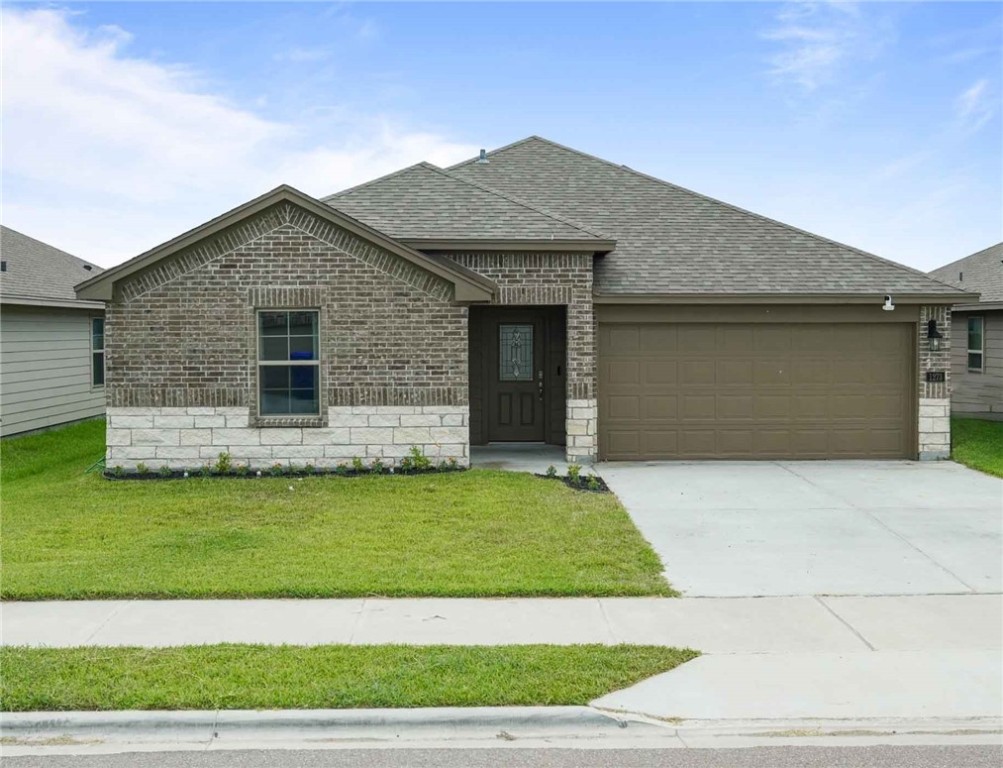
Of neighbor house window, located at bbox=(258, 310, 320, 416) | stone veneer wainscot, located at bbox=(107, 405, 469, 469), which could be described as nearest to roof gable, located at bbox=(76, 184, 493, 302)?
neighbor house window, located at bbox=(258, 310, 320, 416)

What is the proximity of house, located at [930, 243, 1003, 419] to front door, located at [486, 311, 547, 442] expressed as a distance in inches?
401

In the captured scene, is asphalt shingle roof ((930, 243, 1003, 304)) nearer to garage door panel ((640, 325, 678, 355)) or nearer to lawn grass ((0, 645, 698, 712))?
garage door panel ((640, 325, 678, 355))

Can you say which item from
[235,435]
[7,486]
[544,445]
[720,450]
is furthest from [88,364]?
[720,450]

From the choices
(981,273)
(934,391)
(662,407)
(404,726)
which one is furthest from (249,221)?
(981,273)

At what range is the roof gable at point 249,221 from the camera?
13836 mm

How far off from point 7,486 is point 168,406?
2702 mm

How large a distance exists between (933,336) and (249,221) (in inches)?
434

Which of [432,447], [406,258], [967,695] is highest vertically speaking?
[406,258]

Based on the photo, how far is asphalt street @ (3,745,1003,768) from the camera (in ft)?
16.9

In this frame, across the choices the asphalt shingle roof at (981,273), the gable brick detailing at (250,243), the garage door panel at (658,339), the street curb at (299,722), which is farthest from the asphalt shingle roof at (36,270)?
the asphalt shingle roof at (981,273)

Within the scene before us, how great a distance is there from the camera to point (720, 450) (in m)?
15.8

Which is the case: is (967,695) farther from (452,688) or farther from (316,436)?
(316,436)

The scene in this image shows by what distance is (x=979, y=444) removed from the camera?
1728 cm

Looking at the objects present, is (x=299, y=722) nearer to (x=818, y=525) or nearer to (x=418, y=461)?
(x=818, y=525)
